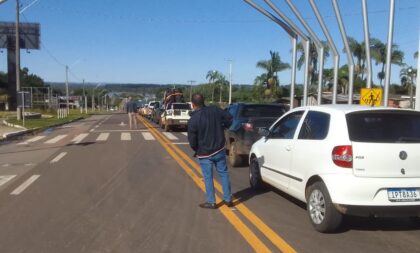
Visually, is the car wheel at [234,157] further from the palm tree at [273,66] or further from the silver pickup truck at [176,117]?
the palm tree at [273,66]

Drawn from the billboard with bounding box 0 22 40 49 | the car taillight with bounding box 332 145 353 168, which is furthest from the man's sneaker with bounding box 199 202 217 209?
the billboard with bounding box 0 22 40 49

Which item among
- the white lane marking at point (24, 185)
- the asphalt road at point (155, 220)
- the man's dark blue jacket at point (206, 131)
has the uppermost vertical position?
the man's dark blue jacket at point (206, 131)

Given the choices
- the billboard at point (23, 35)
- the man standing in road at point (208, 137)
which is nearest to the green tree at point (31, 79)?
the billboard at point (23, 35)

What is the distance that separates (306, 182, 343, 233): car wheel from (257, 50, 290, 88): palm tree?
2480 inches

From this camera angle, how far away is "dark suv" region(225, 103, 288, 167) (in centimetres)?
1177

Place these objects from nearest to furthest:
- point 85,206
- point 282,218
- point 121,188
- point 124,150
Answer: point 282,218 < point 85,206 < point 121,188 < point 124,150

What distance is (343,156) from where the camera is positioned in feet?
20.1

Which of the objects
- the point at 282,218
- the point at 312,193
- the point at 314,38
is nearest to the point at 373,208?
the point at 312,193

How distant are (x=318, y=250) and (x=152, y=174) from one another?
19.7 ft

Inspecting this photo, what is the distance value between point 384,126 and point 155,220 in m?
3.14

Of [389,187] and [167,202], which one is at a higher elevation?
[389,187]

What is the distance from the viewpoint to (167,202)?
8.18 metres

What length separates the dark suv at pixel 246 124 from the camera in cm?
1177

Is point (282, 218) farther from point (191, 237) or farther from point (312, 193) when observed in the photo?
point (191, 237)
